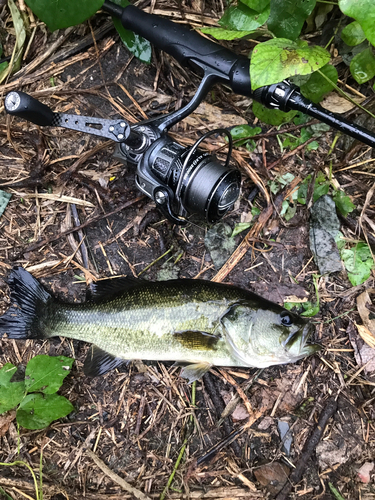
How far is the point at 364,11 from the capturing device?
2363mm

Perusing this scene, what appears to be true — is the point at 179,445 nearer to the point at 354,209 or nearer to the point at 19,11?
the point at 354,209

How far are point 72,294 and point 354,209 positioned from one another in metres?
2.60

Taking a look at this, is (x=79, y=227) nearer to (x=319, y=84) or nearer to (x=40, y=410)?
(x=40, y=410)

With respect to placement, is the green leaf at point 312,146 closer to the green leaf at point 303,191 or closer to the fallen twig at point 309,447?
the green leaf at point 303,191

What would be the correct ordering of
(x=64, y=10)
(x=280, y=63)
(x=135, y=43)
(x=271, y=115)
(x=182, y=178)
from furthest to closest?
(x=135, y=43), (x=271, y=115), (x=64, y=10), (x=182, y=178), (x=280, y=63)

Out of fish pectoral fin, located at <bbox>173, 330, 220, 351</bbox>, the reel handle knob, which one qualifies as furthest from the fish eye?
the reel handle knob

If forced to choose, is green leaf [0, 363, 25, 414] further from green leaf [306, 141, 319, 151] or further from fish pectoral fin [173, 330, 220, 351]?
green leaf [306, 141, 319, 151]

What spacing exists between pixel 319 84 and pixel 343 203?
1.00 meters

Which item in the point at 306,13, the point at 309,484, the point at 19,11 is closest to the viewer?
the point at 306,13

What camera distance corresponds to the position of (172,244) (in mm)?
3400

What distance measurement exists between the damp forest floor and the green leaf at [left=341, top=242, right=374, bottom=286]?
0.08m

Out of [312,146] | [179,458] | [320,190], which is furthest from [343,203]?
[179,458]

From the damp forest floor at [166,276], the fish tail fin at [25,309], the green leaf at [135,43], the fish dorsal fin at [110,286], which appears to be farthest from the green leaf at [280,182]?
the fish tail fin at [25,309]

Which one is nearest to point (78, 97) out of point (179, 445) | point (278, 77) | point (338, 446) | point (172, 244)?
point (172, 244)
